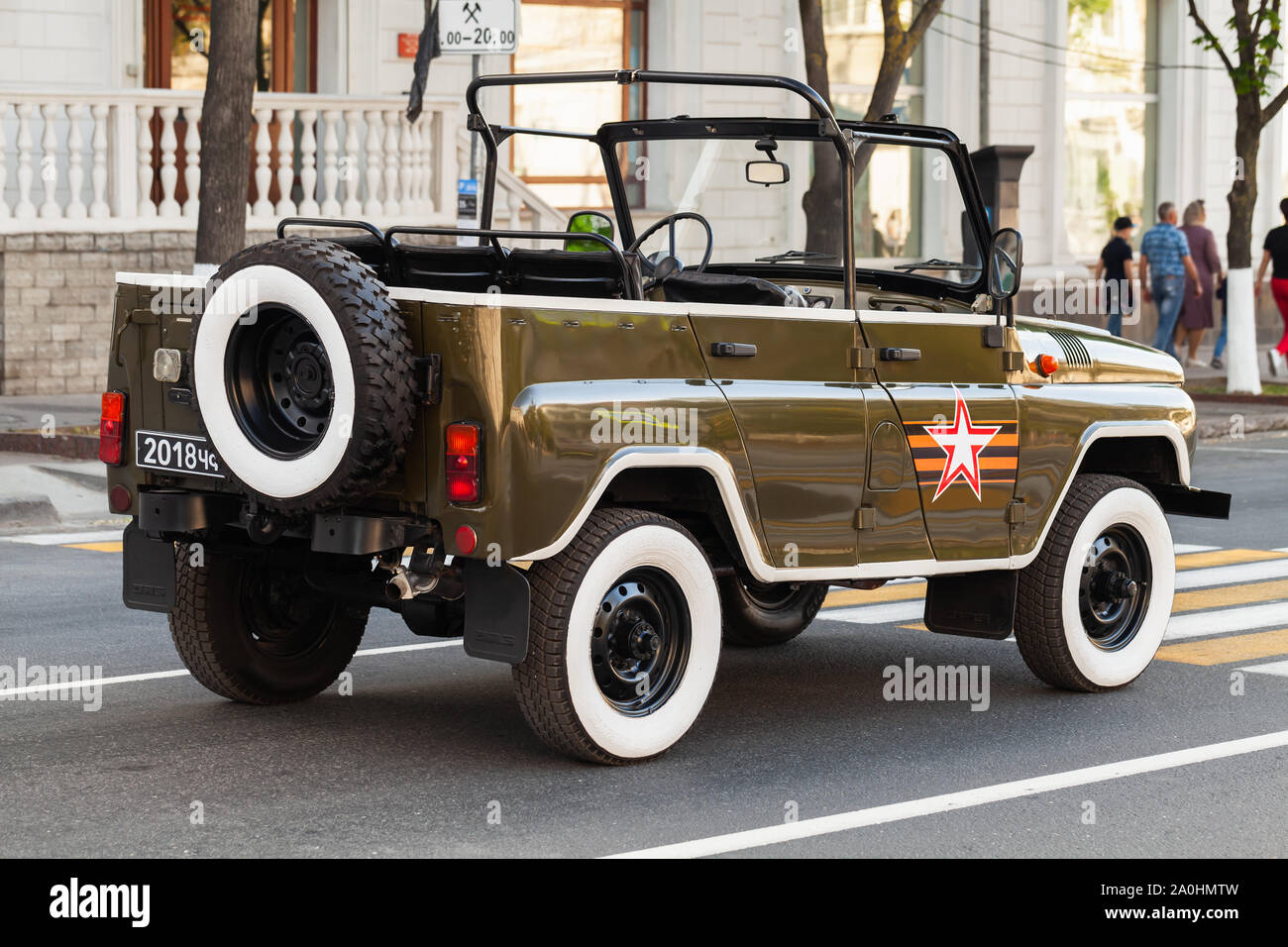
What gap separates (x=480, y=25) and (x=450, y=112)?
16.4ft

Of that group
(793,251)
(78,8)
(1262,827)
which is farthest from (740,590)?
(78,8)

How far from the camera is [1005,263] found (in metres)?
7.27

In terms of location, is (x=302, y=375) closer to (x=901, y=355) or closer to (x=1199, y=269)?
(x=901, y=355)

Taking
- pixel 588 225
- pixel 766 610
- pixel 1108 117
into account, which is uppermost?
pixel 1108 117

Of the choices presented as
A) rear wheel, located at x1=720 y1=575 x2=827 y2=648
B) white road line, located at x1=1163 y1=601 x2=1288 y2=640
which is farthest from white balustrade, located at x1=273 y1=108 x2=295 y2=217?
white road line, located at x1=1163 y1=601 x2=1288 y2=640

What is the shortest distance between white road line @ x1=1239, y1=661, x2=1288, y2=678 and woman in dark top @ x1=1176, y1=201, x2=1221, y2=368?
15.4m

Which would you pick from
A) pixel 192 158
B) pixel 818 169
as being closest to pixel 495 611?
pixel 818 169

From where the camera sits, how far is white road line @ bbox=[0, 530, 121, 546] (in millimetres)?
11445

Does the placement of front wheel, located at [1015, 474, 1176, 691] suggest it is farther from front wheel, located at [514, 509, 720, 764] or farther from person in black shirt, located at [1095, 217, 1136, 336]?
person in black shirt, located at [1095, 217, 1136, 336]

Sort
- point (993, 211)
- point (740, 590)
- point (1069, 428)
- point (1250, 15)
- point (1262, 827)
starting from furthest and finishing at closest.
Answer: point (1250, 15) < point (993, 211) < point (740, 590) < point (1069, 428) < point (1262, 827)

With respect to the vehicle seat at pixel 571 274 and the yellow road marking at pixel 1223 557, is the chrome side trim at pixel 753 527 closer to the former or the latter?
the vehicle seat at pixel 571 274

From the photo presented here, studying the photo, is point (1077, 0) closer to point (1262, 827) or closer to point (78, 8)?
point (78, 8)
